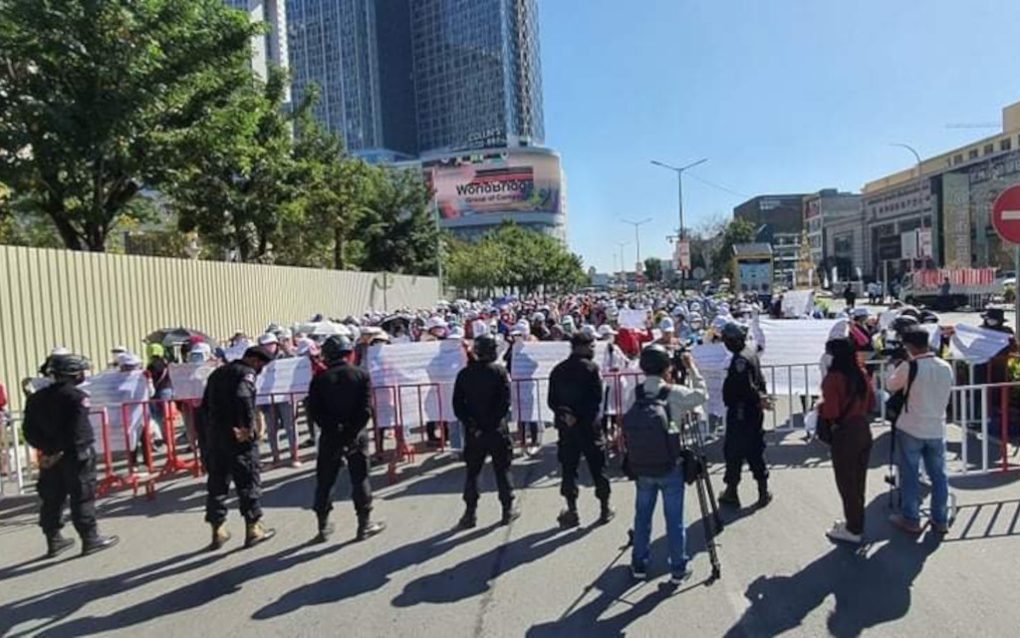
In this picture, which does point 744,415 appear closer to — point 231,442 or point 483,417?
point 483,417

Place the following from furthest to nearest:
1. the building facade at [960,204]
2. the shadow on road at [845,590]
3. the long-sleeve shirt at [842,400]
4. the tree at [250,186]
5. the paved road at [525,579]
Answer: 1. the building facade at [960,204]
2. the tree at [250,186]
3. the long-sleeve shirt at [842,400]
4. the paved road at [525,579]
5. the shadow on road at [845,590]

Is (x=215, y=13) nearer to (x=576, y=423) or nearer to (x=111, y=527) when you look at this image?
(x=111, y=527)

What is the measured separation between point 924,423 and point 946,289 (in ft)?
124

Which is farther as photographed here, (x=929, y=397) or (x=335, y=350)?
(x=335, y=350)

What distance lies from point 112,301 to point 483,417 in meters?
10.3

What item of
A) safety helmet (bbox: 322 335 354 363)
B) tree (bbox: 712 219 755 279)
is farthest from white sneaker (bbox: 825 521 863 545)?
tree (bbox: 712 219 755 279)

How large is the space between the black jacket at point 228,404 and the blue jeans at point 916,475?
545cm

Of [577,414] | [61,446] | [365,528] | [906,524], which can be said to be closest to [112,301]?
[61,446]

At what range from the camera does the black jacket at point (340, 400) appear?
19.8 ft

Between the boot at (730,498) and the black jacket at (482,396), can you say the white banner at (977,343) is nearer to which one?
the boot at (730,498)

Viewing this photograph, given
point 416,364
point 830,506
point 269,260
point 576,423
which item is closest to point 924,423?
point 830,506

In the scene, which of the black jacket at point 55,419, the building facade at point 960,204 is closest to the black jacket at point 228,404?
the black jacket at point 55,419

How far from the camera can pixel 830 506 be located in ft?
21.2

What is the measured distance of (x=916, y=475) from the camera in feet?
18.6
